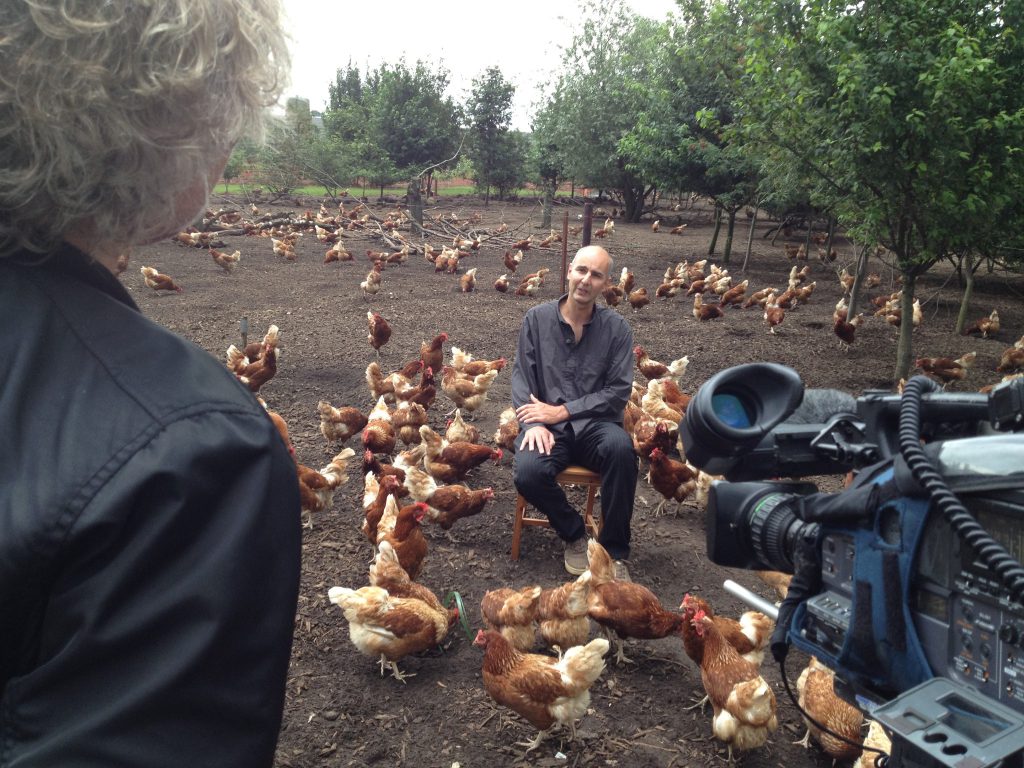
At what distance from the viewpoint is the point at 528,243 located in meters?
17.6

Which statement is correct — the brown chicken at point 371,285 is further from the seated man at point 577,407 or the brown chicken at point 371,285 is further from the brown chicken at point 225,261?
the seated man at point 577,407

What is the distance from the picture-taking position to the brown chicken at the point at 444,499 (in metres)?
4.31

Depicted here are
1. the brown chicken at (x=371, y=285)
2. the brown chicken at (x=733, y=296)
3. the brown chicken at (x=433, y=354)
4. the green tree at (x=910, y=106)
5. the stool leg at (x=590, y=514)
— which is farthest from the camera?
the brown chicken at (x=733, y=296)

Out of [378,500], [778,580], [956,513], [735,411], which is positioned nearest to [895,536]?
[956,513]

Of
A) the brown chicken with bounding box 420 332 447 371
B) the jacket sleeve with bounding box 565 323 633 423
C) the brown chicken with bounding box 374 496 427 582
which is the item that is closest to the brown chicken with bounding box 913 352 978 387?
the jacket sleeve with bounding box 565 323 633 423

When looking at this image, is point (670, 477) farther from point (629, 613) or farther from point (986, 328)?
point (986, 328)

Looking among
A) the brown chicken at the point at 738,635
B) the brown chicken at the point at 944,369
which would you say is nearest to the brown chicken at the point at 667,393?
the brown chicken at the point at 738,635

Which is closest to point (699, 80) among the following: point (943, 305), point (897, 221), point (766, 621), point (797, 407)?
point (943, 305)

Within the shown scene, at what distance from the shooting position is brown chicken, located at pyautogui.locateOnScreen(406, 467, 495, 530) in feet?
14.1

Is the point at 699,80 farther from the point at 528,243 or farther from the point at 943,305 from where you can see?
the point at 943,305

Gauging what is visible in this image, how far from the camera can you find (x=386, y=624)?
3.09 meters

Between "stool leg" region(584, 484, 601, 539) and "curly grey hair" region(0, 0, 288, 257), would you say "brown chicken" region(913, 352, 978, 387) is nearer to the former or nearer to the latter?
"stool leg" region(584, 484, 601, 539)

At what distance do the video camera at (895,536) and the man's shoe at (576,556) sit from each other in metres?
2.39

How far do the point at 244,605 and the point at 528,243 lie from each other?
1723cm
